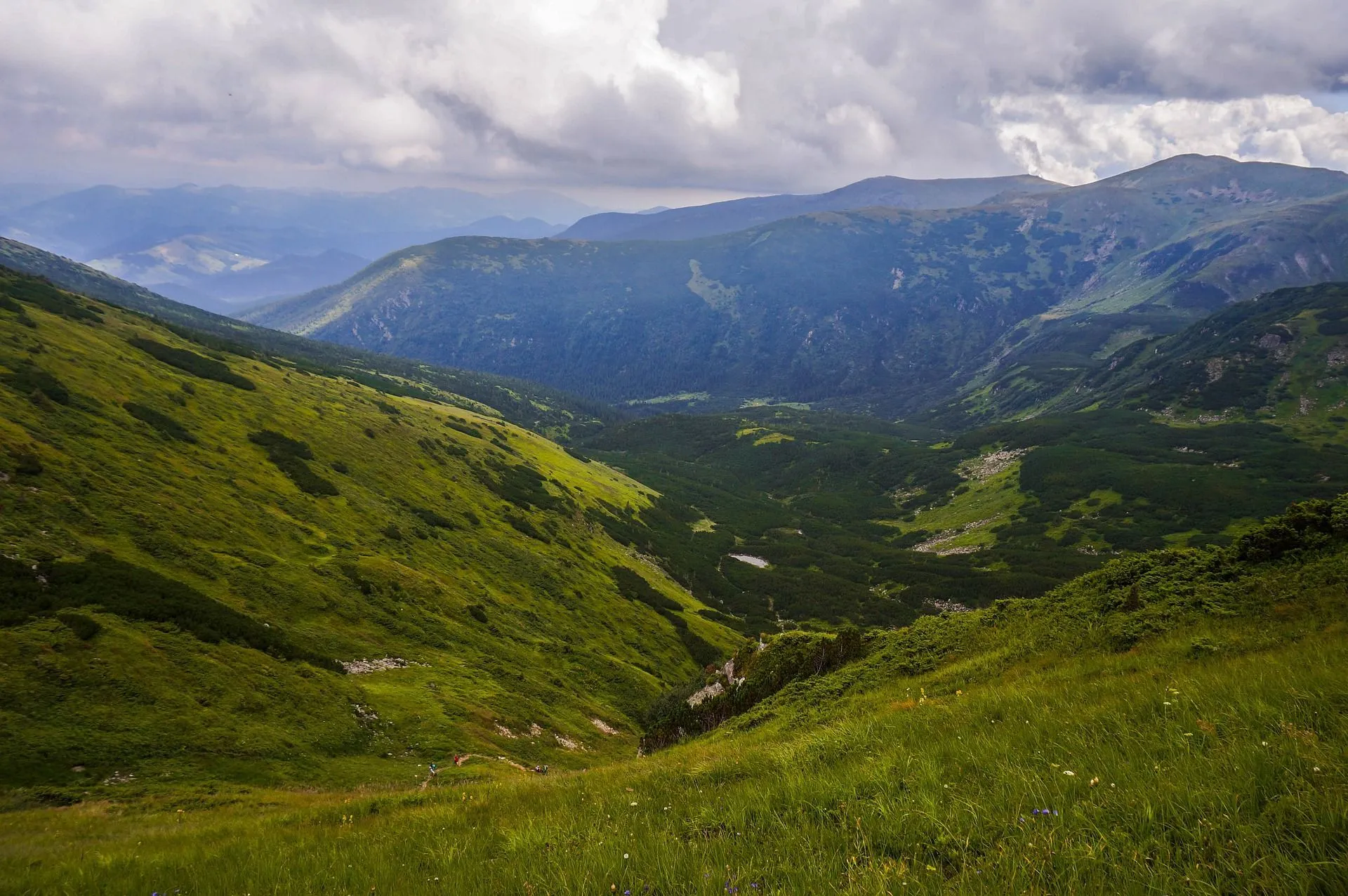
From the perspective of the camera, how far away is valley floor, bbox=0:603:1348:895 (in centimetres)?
461

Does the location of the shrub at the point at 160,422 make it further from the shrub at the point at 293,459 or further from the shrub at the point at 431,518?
the shrub at the point at 431,518

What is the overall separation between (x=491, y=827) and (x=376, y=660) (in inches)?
1421

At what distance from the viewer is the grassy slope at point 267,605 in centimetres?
2406

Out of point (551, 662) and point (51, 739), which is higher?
point (51, 739)

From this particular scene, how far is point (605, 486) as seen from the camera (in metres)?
192

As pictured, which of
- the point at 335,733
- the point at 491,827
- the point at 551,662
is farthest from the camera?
the point at 551,662

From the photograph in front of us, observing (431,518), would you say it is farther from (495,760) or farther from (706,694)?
(495,760)

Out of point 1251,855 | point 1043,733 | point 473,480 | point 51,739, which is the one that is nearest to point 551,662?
point 51,739

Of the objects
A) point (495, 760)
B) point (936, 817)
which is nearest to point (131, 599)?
point (495, 760)

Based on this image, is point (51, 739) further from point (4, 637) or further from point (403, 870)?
point (403, 870)

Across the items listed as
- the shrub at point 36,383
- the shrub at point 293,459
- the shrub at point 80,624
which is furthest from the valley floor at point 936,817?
the shrub at point 293,459

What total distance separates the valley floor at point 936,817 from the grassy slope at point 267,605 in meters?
13.5

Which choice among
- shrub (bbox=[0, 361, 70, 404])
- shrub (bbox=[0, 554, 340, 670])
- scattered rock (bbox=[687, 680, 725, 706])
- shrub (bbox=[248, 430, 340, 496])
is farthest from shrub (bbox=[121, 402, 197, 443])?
scattered rock (bbox=[687, 680, 725, 706])

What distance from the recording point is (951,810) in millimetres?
6039
